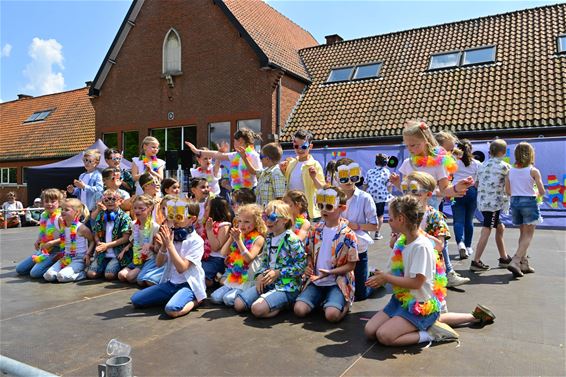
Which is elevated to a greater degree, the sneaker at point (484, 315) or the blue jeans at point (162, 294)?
the blue jeans at point (162, 294)

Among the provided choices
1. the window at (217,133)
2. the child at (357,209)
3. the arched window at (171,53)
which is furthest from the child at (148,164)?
the arched window at (171,53)

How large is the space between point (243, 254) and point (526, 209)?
369 cm

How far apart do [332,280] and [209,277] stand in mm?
1740

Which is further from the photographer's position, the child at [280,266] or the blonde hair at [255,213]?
the blonde hair at [255,213]

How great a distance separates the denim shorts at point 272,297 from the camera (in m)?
4.04

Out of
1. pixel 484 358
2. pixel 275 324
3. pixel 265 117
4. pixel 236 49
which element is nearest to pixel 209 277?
pixel 275 324

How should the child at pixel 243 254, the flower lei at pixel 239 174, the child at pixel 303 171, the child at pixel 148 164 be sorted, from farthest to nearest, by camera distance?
the child at pixel 148 164, the flower lei at pixel 239 174, the child at pixel 303 171, the child at pixel 243 254

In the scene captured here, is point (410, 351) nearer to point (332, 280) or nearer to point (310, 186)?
point (332, 280)

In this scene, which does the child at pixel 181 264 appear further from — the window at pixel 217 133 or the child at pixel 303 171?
the window at pixel 217 133

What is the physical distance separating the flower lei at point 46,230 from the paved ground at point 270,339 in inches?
43.0

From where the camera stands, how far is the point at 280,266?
4.25 metres

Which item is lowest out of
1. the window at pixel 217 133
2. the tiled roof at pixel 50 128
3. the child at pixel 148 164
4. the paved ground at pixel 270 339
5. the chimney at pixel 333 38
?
the paved ground at pixel 270 339

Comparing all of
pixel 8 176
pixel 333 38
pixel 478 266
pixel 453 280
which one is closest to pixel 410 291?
pixel 453 280

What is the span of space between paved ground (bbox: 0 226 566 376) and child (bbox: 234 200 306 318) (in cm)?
18
